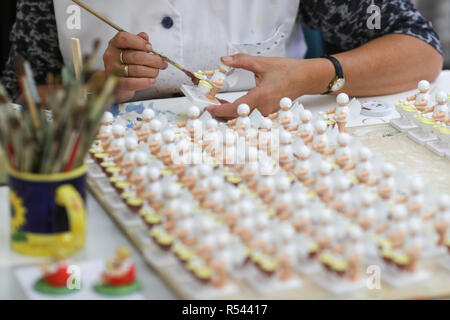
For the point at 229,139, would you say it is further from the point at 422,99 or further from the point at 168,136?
the point at 422,99

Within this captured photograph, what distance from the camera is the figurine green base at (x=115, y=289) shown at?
667 mm

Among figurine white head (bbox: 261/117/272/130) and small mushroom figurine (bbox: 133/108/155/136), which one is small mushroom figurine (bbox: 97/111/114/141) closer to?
small mushroom figurine (bbox: 133/108/155/136)

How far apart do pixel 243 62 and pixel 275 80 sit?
7 cm

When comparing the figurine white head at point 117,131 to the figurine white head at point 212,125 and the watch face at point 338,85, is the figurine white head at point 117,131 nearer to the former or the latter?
the figurine white head at point 212,125

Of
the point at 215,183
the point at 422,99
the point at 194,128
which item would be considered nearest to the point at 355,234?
the point at 215,183

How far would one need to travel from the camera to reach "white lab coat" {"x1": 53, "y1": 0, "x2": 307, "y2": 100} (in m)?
1.37

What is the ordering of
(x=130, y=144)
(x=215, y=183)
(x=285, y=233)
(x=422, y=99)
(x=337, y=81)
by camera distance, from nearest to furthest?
(x=285, y=233), (x=215, y=183), (x=130, y=144), (x=422, y=99), (x=337, y=81)

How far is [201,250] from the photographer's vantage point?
2.19ft

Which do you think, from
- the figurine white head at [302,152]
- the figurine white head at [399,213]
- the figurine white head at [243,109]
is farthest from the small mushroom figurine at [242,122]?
the figurine white head at [399,213]

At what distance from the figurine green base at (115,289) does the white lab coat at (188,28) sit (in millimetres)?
739

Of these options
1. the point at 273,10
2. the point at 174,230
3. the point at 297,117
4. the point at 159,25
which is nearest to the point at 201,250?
the point at 174,230

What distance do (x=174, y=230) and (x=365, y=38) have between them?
35.7 inches

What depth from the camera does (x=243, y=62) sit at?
1148mm
